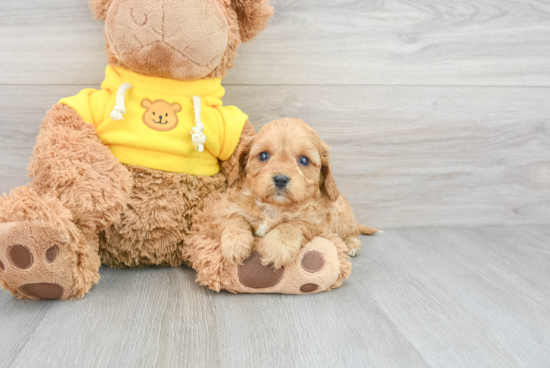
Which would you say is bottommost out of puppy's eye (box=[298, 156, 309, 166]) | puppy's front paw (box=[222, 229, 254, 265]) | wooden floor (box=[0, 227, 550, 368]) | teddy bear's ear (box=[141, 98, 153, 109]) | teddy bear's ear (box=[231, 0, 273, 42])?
wooden floor (box=[0, 227, 550, 368])

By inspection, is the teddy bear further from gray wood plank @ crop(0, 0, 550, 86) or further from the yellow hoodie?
gray wood plank @ crop(0, 0, 550, 86)

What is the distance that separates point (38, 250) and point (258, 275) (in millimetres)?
588

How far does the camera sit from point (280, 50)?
176 centimetres

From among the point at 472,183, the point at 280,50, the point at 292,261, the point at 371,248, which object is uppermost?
the point at 280,50

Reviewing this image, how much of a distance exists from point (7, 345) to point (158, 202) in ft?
1.84

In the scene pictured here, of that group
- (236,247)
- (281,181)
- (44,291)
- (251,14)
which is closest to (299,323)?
(236,247)

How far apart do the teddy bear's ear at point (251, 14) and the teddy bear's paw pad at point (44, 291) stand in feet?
3.26

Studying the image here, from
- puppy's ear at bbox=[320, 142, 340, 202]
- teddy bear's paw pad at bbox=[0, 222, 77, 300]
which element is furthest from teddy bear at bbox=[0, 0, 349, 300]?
puppy's ear at bbox=[320, 142, 340, 202]

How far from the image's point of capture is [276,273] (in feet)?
4.15

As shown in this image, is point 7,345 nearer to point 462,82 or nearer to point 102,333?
point 102,333

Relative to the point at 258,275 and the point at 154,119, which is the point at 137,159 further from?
the point at 258,275

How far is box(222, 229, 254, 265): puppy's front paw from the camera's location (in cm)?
126

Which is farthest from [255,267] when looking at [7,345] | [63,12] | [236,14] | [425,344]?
[63,12]

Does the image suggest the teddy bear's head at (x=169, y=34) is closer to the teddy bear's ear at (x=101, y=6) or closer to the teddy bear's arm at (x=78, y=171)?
the teddy bear's ear at (x=101, y=6)
